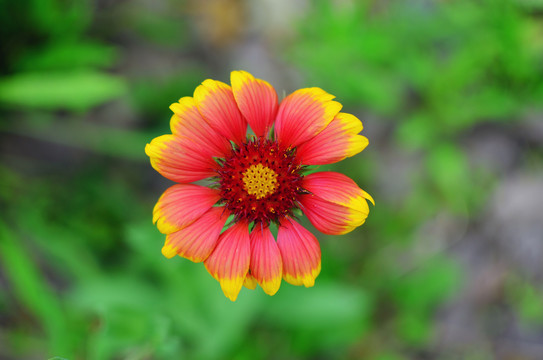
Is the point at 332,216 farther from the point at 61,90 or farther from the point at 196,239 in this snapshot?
the point at 61,90

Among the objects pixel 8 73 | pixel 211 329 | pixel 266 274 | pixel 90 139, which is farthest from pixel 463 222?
pixel 8 73

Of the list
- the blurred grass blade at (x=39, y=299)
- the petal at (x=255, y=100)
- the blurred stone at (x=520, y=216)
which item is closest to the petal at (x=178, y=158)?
the petal at (x=255, y=100)

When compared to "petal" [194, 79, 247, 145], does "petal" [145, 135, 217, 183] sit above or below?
below

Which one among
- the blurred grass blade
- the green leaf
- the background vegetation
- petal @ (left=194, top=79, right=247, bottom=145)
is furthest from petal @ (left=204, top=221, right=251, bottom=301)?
the green leaf

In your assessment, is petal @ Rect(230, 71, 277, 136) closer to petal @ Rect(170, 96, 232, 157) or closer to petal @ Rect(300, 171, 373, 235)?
petal @ Rect(170, 96, 232, 157)

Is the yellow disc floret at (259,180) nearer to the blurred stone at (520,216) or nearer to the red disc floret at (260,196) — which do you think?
the red disc floret at (260,196)

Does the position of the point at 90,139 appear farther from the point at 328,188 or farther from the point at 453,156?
the point at 453,156

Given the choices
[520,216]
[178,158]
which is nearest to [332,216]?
[178,158]
